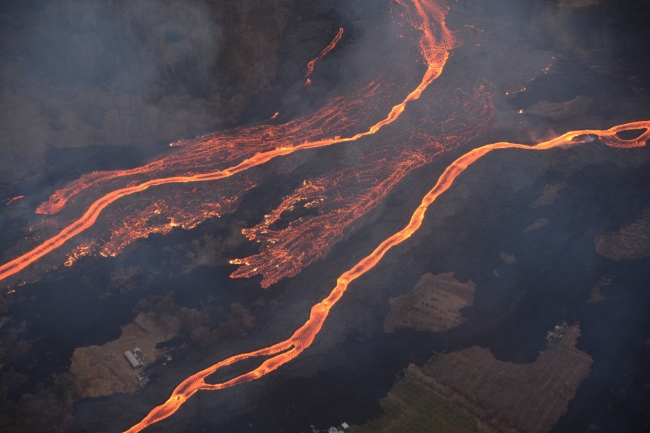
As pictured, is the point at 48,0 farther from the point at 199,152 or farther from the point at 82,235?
the point at 82,235

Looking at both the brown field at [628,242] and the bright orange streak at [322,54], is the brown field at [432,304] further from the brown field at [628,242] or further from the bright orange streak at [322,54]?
the bright orange streak at [322,54]

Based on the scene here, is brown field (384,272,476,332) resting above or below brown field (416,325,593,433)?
above

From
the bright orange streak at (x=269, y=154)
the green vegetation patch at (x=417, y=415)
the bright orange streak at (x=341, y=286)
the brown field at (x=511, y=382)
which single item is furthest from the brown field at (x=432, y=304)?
the bright orange streak at (x=269, y=154)

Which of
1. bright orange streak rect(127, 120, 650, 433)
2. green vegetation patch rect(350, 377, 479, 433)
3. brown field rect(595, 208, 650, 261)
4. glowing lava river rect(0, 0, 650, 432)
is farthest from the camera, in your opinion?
glowing lava river rect(0, 0, 650, 432)

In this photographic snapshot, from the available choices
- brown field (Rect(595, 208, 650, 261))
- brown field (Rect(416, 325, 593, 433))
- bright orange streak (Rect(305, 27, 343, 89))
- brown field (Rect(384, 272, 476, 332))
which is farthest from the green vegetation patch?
bright orange streak (Rect(305, 27, 343, 89))

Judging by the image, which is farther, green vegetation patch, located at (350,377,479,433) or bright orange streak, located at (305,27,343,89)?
bright orange streak, located at (305,27,343,89)

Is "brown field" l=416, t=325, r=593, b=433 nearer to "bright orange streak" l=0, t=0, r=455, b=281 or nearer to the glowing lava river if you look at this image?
the glowing lava river

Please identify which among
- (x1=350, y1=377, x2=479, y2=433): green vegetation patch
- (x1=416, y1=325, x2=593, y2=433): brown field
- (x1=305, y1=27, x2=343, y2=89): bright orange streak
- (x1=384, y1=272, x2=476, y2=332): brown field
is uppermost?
(x1=305, y1=27, x2=343, y2=89): bright orange streak

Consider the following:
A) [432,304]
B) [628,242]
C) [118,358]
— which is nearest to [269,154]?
[432,304]
